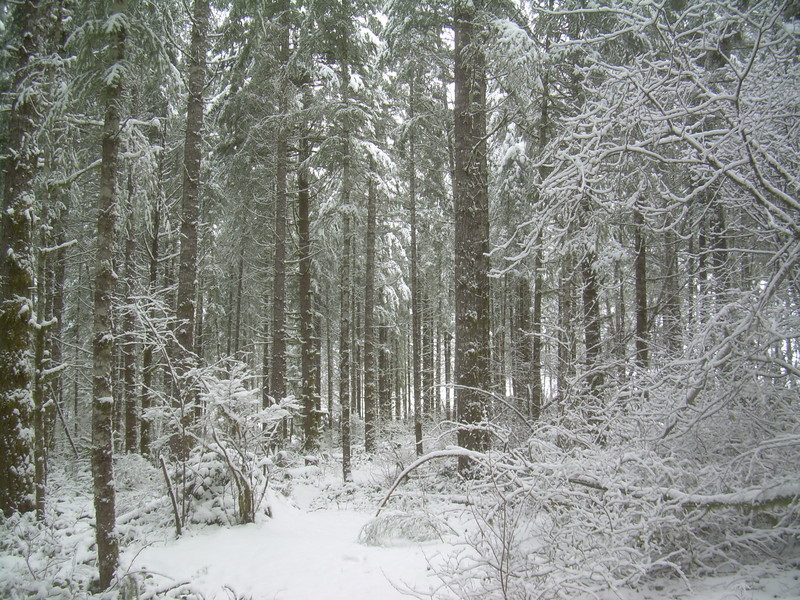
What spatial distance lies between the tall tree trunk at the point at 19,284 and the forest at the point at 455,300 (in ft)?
0.11

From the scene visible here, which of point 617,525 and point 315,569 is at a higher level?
point 617,525

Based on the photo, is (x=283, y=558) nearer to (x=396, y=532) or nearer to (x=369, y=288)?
(x=396, y=532)

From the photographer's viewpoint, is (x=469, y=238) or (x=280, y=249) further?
(x=280, y=249)

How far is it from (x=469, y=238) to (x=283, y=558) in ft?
18.0

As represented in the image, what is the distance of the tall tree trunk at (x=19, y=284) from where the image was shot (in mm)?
6129

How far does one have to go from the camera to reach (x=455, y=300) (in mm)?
7840

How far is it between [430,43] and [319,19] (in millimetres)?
3055

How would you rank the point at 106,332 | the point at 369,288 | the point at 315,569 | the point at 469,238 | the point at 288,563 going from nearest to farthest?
the point at 106,332 < the point at 315,569 < the point at 288,563 < the point at 469,238 < the point at 369,288

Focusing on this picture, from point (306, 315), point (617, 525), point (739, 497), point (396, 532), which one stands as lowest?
point (396, 532)

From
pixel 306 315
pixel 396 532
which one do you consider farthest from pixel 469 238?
pixel 306 315

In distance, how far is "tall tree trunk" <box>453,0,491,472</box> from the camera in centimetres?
759

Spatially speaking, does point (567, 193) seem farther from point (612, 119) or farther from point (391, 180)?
point (391, 180)

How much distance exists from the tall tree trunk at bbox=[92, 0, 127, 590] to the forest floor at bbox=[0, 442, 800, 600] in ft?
1.49

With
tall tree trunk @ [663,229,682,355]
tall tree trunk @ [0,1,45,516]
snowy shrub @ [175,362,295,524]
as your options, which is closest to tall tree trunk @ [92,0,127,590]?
snowy shrub @ [175,362,295,524]
